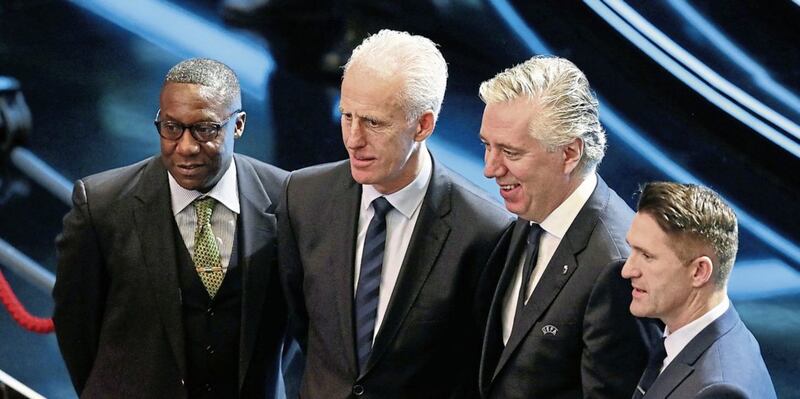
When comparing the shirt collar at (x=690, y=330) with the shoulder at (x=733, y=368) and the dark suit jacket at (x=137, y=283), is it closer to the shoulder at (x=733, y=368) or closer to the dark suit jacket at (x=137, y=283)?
the shoulder at (x=733, y=368)

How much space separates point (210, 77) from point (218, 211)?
0.40 metres

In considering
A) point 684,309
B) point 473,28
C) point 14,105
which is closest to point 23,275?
point 14,105

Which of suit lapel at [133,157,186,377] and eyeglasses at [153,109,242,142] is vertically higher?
eyeglasses at [153,109,242,142]

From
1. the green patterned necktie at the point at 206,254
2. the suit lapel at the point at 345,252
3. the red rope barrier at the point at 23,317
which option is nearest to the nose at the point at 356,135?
the suit lapel at the point at 345,252

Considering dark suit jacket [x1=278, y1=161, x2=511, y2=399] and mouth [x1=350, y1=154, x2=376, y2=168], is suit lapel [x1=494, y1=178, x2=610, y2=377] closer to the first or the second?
dark suit jacket [x1=278, y1=161, x2=511, y2=399]

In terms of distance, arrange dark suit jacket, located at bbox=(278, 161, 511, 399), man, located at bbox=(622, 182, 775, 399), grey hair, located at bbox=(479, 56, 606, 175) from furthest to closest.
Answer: dark suit jacket, located at bbox=(278, 161, 511, 399)
grey hair, located at bbox=(479, 56, 606, 175)
man, located at bbox=(622, 182, 775, 399)

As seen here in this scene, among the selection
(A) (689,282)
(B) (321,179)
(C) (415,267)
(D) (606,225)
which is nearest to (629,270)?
(A) (689,282)

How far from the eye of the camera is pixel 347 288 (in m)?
3.40

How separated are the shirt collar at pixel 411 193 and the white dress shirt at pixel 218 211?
1.48 ft

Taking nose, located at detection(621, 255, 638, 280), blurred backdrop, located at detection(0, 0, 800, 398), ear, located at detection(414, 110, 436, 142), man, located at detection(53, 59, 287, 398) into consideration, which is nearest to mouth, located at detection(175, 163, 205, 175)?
man, located at detection(53, 59, 287, 398)

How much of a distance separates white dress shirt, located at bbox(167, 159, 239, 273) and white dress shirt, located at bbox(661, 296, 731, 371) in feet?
4.53

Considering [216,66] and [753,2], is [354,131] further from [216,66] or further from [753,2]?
[753,2]

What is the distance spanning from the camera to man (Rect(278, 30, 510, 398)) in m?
3.28

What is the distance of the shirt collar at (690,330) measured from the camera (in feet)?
8.96
